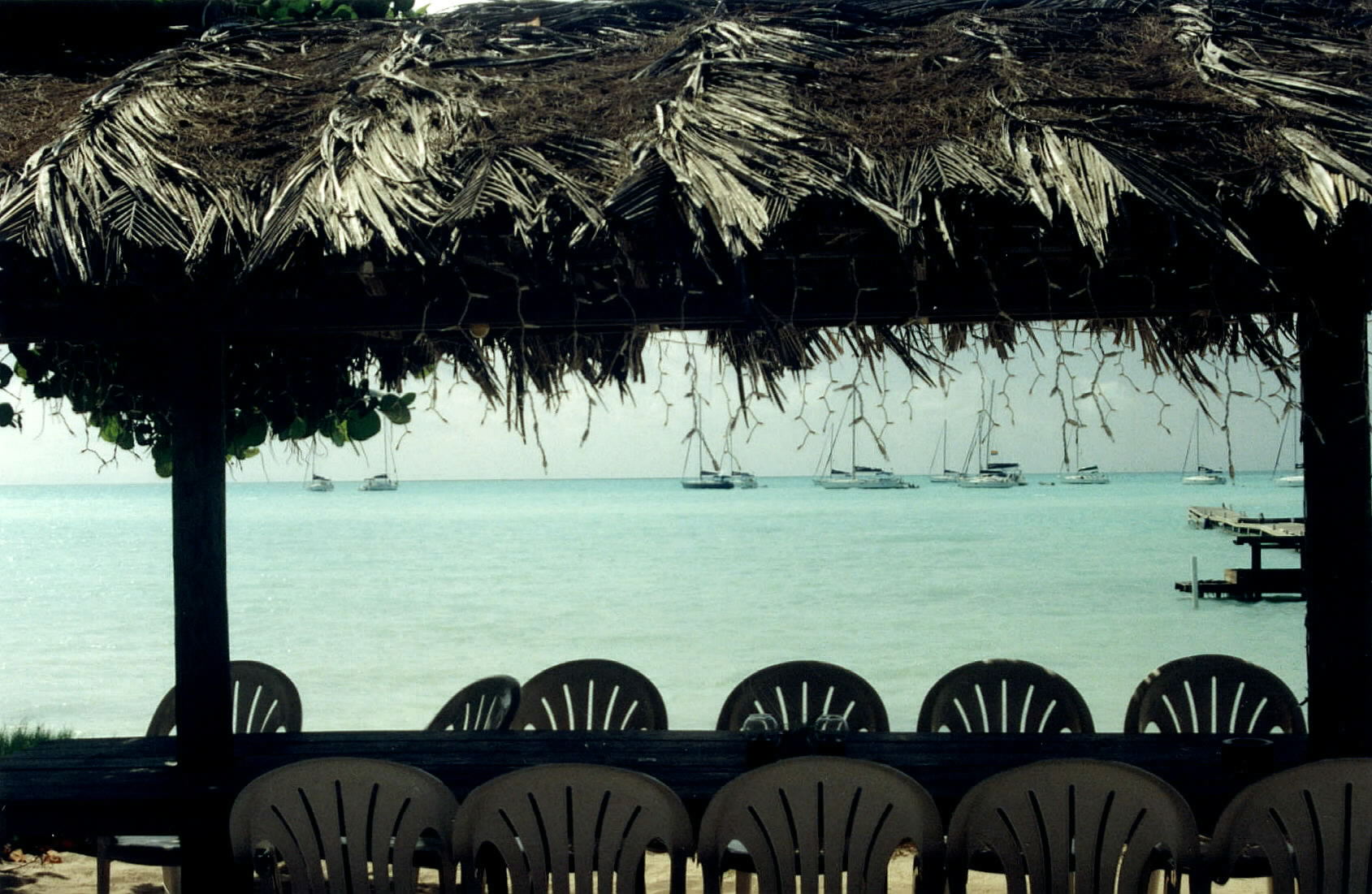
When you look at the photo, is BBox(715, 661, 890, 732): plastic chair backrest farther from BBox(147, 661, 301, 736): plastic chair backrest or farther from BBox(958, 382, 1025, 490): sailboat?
BBox(958, 382, 1025, 490): sailboat

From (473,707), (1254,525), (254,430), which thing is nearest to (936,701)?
(473,707)

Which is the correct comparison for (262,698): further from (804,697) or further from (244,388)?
(804,697)

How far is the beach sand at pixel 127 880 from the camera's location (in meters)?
4.90

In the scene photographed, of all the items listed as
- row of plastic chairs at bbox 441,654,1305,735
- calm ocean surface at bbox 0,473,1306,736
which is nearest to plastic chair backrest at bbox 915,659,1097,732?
row of plastic chairs at bbox 441,654,1305,735

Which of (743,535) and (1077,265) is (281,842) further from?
(743,535)

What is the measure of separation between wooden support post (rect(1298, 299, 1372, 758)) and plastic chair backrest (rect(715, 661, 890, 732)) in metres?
1.44

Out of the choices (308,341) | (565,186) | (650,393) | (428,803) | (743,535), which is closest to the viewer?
(428,803)

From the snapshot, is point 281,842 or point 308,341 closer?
point 281,842

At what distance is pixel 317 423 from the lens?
482 centimetres

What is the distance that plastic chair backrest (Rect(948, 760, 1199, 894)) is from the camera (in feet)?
8.02

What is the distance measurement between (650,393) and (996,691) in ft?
5.21

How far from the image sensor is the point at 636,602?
24547 mm

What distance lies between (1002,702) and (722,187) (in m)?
2.22

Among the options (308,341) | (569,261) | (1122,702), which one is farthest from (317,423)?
(1122,702)
